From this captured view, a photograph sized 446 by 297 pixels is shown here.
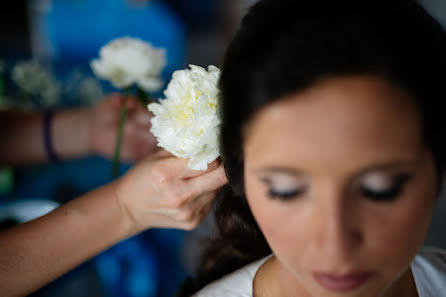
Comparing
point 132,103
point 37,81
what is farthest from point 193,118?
Answer: point 37,81

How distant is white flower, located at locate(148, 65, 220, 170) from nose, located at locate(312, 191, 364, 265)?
207mm

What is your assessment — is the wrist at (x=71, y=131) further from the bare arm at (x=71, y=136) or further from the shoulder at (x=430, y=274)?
the shoulder at (x=430, y=274)

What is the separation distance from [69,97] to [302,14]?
47.9 inches

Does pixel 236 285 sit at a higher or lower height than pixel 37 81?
lower

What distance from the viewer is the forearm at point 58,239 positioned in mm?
741

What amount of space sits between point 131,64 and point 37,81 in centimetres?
67

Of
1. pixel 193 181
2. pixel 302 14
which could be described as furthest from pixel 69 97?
pixel 302 14

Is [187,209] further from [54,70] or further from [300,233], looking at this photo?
[54,70]

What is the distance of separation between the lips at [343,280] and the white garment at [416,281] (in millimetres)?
227

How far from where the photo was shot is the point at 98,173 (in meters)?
1.29

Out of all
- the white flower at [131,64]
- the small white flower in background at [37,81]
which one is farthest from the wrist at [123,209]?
the small white flower in background at [37,81]

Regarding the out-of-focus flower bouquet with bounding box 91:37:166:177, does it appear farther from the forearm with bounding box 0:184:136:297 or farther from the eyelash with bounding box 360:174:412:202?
the eyelash with bounding box 360:174:412:202

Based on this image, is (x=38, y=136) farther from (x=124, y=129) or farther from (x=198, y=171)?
(x=198, y=171)

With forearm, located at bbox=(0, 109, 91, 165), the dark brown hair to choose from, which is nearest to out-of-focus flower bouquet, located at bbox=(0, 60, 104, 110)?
forearm, located at bbox=(0, 109, 91, 165)
